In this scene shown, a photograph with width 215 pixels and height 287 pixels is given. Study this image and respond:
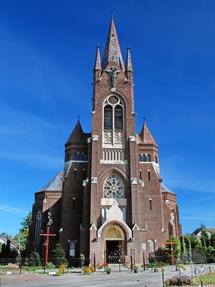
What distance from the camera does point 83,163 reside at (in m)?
46.9

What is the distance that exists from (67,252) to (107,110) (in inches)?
817

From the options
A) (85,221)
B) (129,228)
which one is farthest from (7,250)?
(129,228)

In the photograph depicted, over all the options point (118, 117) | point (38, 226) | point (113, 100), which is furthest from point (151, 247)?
point (113, 100)

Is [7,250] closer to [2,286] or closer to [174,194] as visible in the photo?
[174,194]

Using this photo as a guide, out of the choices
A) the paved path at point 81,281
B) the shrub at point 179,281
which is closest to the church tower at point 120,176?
the paved path at point 81,281

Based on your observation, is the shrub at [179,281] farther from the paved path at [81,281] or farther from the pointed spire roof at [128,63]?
the pointed spire roof at [128,63]

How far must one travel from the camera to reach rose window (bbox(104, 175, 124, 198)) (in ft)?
140

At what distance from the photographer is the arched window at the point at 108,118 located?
47066 millimetres

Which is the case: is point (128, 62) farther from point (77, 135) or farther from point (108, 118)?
point (77, 135)

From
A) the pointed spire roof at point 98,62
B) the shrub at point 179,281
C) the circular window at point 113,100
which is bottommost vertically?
the shrub at point 179,281

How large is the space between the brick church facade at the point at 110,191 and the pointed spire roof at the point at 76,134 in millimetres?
153

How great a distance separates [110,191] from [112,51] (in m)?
24.5

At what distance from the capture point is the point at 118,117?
47844 mm

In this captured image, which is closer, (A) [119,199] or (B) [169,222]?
(A) [119,199]
